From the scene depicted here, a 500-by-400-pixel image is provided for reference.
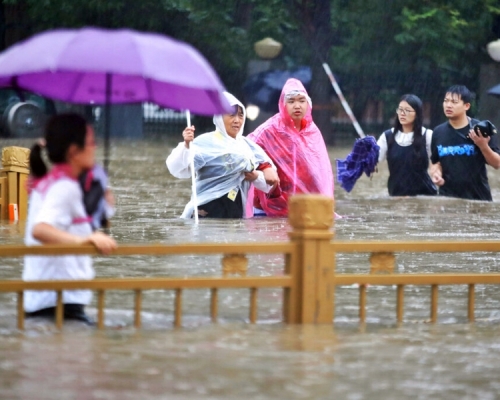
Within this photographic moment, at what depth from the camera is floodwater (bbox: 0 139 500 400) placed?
6188mm

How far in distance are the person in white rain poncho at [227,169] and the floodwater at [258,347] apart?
73.4 inches

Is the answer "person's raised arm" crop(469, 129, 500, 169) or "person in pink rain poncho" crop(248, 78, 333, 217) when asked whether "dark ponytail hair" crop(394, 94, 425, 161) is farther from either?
"person in pink rain poncho" crop(248, 78, 333, 217)

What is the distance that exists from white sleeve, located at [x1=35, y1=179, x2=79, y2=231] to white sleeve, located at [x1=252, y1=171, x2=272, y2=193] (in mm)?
6708

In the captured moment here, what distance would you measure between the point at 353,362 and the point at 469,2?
28.0 metres

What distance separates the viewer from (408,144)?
1602 cm

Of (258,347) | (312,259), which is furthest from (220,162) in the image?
(258,347)

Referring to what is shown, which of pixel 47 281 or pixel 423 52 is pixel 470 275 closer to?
pixel 47 281

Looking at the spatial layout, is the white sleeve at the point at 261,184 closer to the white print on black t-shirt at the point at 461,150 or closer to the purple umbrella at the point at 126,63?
the white print on black t-shirt at the point at 461,150

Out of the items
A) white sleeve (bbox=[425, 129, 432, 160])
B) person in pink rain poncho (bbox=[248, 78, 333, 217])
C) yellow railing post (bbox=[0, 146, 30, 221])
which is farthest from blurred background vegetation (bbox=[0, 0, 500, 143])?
yellow railing post (bbox=[0, 146, 30, 221])

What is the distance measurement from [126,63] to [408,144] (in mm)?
9347

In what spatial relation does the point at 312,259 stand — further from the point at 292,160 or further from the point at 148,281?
the point at 292,160

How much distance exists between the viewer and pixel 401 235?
42.7 feet

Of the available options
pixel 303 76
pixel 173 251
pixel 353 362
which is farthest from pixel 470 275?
pixel 303 76

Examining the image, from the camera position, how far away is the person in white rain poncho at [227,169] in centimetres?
1358
